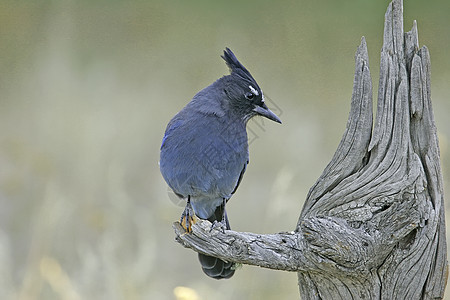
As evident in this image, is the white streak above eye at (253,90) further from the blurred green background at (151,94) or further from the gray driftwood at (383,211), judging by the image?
the blurred green background at (151,94)

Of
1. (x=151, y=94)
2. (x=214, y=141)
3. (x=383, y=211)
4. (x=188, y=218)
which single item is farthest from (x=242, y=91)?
(x=151, y=94)

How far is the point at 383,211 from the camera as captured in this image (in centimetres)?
297

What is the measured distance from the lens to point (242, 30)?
6988 mm

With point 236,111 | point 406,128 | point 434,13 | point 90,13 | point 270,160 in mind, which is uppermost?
point 90,13

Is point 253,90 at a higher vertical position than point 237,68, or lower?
lower

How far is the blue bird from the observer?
3.93m

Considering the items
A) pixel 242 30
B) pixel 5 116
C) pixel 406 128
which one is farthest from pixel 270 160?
pixel 406 128

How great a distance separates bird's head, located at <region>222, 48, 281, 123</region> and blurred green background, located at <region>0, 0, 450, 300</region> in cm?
140

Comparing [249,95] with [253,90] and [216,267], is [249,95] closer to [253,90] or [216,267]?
[253,90]

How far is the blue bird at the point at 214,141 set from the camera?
393cm

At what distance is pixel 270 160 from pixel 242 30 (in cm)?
140

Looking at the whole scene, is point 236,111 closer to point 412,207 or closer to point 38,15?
point 412,207

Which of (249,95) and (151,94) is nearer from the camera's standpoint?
(249,95)

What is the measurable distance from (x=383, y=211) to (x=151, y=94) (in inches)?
161
